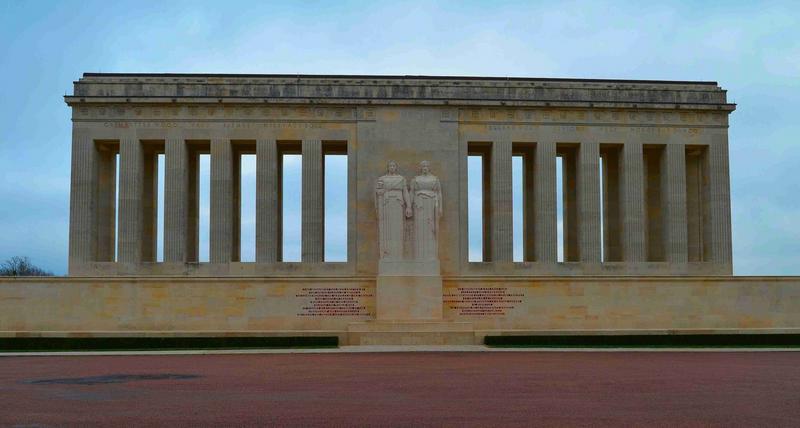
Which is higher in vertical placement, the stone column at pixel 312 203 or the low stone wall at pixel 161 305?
the stone column at pixel 312 203

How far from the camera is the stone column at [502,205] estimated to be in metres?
49.5

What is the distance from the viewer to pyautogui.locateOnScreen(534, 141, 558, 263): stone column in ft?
164

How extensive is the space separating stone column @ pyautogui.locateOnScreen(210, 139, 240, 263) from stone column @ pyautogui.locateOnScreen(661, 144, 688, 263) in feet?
77.1

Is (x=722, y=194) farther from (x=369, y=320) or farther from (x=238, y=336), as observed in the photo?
(x=238, y=336)

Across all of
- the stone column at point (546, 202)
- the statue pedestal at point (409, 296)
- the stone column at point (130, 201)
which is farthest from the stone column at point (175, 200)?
the stone column at point (546, 202)

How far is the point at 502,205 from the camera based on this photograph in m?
49.8

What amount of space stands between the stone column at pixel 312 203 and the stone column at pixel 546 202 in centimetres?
1165

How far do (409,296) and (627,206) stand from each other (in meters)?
15.6

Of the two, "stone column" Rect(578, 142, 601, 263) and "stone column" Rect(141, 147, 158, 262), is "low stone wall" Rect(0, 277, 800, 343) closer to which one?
"stone column" Rect(578, 142, 601, 263)

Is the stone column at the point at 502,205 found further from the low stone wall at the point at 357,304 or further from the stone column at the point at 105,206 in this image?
the stone column at the point at 105,206

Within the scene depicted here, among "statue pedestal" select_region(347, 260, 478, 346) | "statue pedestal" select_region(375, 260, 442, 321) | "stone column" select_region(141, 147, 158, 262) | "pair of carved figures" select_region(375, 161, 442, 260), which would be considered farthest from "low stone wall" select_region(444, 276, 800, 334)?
"stone column" select_region(141, 147, 158, 262)

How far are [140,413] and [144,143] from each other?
3632cm

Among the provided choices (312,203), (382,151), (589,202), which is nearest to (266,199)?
(312,203)

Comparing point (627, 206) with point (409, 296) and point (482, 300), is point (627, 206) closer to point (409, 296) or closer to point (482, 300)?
point (482, 300)
